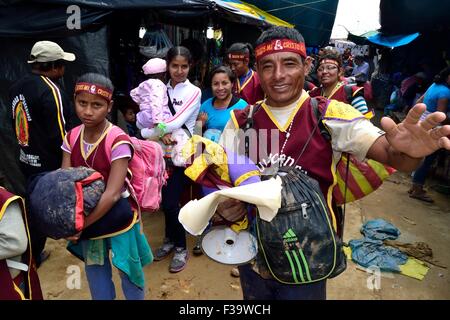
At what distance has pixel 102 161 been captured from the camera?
80.4 inches

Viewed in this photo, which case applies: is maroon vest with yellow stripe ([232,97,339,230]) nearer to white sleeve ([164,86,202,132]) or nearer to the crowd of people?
the crowd of people

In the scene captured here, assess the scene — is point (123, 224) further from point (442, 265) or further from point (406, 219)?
point (406, 219)

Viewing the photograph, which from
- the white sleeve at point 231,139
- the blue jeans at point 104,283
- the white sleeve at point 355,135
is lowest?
the blue jeans at point 104,283

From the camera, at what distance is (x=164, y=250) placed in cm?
355

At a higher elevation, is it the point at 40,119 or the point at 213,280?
the point at 40,119

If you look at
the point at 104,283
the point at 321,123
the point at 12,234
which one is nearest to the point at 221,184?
the point at 321,123

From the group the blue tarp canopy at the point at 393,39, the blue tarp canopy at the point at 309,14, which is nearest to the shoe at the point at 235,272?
the blue tarp canopy at the point at 393,39

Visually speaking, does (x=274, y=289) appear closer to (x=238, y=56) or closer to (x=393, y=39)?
(x=238, y=56)

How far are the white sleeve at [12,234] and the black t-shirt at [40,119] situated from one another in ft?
4.22

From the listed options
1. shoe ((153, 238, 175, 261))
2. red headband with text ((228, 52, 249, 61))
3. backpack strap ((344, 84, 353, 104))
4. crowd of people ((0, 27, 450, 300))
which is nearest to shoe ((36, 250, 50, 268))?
crowd of people ((0, 27, 450, 300))

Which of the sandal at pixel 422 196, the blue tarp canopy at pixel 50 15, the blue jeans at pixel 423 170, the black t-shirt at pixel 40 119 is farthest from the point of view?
the sandal at pixel 422 196

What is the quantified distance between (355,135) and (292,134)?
11.3 inches

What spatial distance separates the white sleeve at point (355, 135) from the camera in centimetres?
134

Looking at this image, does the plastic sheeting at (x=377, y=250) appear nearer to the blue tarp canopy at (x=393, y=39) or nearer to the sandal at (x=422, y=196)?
the sandal at (x=422, y=196)
